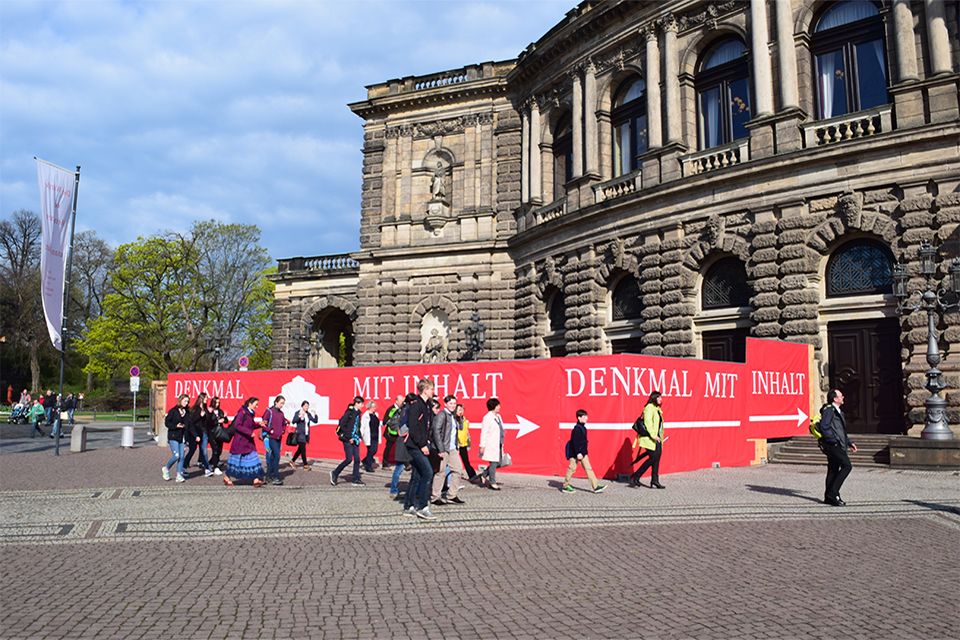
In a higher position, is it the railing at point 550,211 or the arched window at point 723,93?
the arched window at point 723,93

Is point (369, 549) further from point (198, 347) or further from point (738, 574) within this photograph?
point (198, 347)

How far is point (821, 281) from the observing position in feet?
68.9

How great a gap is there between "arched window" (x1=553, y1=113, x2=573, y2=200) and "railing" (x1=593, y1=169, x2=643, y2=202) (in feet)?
13.5

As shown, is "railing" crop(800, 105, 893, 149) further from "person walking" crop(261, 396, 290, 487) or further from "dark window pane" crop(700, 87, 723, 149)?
"person walking" crop(261, 396, 290, 487)

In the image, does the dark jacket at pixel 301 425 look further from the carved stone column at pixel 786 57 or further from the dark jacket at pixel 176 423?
the carved stone column at pixel 786 57

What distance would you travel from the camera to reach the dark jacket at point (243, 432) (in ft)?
48.7

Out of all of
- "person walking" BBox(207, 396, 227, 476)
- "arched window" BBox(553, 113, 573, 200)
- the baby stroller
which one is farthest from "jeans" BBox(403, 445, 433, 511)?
the baby stroller

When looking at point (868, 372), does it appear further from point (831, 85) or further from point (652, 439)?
point (652, 439)

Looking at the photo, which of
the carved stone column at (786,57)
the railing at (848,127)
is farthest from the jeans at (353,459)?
the carved stone column at (786,57)

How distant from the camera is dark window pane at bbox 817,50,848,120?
865 inches

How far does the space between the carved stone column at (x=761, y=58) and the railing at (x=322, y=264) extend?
23736 mm

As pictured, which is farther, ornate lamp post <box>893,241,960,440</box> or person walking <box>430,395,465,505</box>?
ornate lamp post <box>893,241,960,440</box>

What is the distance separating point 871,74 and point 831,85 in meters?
1.08

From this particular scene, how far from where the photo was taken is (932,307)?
57.8 feet
